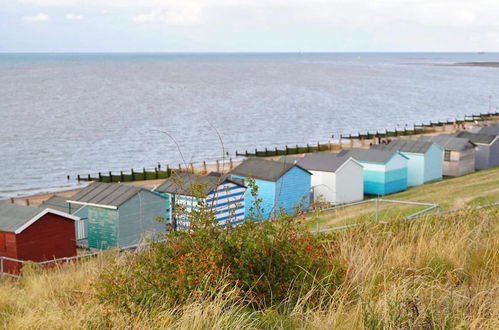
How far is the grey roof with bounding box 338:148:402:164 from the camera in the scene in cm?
3253

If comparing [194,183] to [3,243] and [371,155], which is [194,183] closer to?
[3,243]

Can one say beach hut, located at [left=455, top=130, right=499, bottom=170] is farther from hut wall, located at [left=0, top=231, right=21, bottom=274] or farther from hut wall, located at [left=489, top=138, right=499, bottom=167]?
hut wall, located at [left=0, top=231, right=21, bottom=274]

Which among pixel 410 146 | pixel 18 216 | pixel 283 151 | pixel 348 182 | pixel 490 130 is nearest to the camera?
pixel 18 216

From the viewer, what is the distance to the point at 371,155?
32.8 metres

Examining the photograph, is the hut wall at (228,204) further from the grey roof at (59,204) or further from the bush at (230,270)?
the grey roof at (59,204)

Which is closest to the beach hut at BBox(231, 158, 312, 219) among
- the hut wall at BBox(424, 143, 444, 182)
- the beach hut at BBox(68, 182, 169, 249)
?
the beach hut at BBox(68, 182, 169, 249)

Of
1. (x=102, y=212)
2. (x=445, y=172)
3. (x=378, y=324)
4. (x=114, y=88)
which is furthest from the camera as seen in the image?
(x=114, y=88)

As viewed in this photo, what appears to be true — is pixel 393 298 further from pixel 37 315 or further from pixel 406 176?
pixel 406 176

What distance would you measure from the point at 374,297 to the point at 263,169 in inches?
868

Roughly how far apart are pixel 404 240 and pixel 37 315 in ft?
14.7

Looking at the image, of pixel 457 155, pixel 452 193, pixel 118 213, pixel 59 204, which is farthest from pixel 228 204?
pixel 457 155

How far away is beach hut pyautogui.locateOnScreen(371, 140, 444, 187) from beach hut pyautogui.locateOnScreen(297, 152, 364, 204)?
5.44m

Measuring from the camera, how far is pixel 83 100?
113438 millimetres

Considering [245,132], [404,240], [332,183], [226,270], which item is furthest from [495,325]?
[245,132]
